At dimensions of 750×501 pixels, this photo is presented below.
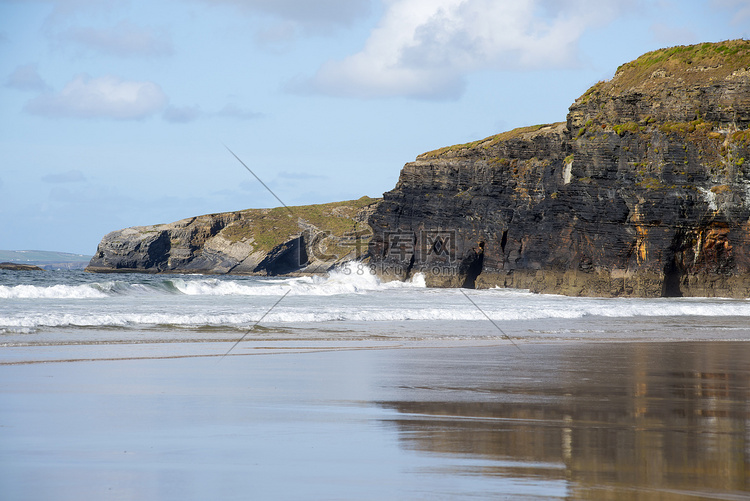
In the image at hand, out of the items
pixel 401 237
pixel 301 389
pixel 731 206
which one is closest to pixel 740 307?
pixel 731 206

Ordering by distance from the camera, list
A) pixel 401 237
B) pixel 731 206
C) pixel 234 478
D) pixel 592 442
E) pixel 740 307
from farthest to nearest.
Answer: pixel 401 237, pixel 731 206, pixel 740 307, pixel 592 442, pixel 234 478

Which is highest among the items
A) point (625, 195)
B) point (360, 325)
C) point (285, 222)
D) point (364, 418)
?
point (285, 222)

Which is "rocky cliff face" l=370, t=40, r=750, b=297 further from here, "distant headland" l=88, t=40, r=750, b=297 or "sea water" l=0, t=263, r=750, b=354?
"sea water" l=0, t=263, r=750, b=354

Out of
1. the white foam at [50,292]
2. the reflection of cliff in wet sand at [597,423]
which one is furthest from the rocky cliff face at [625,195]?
the reflection of cliff in wet sand at [597,423]

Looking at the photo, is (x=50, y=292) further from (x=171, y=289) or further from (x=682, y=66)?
(x=682, y=66)

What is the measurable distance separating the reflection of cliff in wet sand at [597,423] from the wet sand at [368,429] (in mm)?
20

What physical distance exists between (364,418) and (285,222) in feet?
430

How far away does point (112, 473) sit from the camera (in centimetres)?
423

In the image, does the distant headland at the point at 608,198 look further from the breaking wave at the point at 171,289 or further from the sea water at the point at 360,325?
the sea water at the point at 360,325

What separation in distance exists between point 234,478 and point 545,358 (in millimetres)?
8073

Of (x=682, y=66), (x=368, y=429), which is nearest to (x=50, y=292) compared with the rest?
(x=368, y=429)

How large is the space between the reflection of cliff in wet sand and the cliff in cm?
10196

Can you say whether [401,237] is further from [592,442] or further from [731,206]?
[592,442]

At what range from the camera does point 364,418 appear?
6.16m
